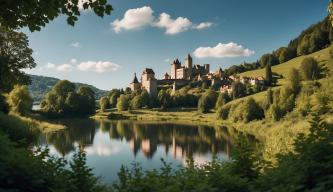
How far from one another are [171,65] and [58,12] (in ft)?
600

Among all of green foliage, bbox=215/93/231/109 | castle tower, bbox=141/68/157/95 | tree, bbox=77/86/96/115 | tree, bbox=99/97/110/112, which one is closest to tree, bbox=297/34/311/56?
green foliage, bbox=215/93/231/109

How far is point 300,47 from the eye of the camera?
131750 millimetres

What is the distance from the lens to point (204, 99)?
104875mm

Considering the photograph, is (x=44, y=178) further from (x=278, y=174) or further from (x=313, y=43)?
(x=313, y=43)

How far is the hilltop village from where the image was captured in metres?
125

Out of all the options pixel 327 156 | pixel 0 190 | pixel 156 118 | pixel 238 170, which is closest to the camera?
pixel 0 190

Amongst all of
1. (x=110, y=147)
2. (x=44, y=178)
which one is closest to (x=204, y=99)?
(x=110, y=147)

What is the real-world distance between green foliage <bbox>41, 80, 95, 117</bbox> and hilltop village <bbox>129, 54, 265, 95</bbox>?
41.3 m

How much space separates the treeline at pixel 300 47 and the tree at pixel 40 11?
397 ft

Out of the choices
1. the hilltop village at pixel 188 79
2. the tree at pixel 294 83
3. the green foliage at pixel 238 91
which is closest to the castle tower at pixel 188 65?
the hilltop village at pixel 188 79

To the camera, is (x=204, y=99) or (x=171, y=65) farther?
(x=171, y=65)

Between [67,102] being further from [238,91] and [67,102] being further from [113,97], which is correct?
[238,91]

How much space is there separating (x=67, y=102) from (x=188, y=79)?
249 ft

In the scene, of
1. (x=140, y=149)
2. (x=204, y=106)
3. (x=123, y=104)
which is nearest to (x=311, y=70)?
(x=204, y=106)
